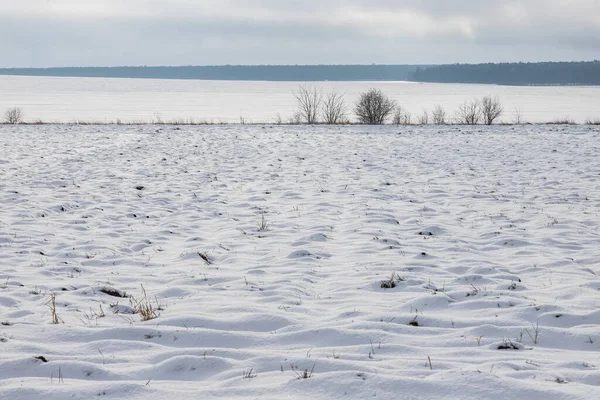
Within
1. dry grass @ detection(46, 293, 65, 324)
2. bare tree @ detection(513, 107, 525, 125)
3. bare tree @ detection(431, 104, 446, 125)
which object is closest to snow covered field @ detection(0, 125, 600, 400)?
dry grass @ detection(46, 293, 65, 324)

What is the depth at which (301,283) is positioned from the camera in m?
6.34

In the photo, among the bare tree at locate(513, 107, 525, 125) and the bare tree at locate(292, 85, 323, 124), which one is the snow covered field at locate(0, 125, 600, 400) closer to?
the bare tree at locate(513, 107, 525, 125)

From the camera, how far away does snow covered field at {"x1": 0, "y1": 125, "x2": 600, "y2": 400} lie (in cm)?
392

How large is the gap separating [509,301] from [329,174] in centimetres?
949

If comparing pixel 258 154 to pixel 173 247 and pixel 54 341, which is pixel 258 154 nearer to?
pixel 173 247

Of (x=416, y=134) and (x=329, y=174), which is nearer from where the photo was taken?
(x=329, y=174)

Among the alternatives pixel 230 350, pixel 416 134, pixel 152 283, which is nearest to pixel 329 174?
pixel 152 283

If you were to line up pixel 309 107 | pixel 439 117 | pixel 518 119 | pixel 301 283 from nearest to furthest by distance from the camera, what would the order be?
pixel 301 283, pixel 518 119, pixel 439 117, pixel 309 107

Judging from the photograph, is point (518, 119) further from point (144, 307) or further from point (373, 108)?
point (144, 307)

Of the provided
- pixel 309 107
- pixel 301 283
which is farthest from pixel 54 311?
pixel 309 107

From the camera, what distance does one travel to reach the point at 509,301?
18.2 feet

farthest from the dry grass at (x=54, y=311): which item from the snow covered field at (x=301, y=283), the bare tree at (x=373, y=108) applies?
the bare tree at (x=373, y=108)

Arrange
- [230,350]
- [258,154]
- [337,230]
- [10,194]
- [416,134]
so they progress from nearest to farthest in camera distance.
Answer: [230,350]
[337,230]
[10,194]
[258,154]
[416,134]

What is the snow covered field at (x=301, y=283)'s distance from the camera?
392 cm
